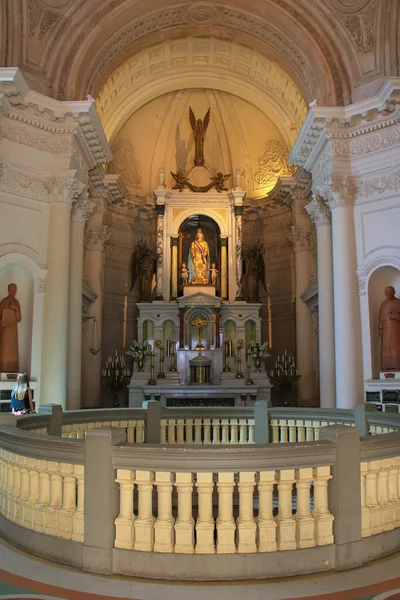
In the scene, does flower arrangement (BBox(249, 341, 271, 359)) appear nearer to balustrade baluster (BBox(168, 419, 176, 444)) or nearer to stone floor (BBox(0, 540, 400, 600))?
balustrade baluster (BBox(168, 419, 176, 444))

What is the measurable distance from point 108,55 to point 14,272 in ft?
24.7

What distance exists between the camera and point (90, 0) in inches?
625

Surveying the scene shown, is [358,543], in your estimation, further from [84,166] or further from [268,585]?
[84,166]

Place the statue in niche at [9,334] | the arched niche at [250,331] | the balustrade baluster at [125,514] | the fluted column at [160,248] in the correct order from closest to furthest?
the balustrade baluster at [125,514] → the statue in niche at [9,334] → the arched niche at [250,331] → the fluted column at [160,248]

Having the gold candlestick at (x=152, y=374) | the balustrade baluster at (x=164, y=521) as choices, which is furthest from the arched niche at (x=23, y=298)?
the balustrade baluster at (x=164, y=521)

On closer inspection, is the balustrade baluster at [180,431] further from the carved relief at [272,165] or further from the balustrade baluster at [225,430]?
the carved relief at [272,165]

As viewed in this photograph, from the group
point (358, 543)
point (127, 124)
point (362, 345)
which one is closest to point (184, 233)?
point (127, 124)

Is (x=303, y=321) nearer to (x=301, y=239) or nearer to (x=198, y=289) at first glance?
(x=301, y=239)

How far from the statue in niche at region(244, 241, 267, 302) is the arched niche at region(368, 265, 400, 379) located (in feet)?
21.5

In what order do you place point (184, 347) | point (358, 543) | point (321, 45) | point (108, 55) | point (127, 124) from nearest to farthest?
point (358, 543), point (321, 45), point (108, 55), point (184, 347), point (127, 124)

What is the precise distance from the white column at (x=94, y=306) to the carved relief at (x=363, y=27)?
1001cm

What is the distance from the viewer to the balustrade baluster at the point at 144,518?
4785 mm

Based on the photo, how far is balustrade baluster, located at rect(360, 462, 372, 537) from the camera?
5.18 metres

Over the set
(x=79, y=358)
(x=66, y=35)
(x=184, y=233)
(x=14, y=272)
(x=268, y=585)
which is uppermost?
(x=66, y=35)
